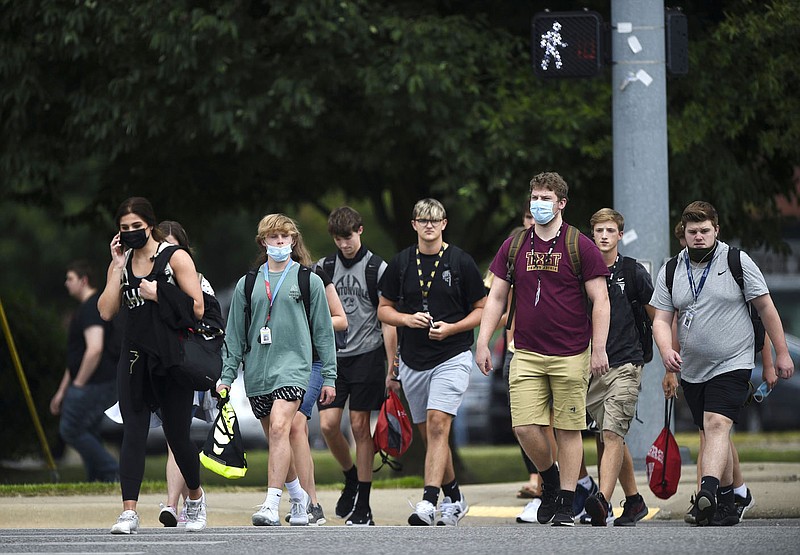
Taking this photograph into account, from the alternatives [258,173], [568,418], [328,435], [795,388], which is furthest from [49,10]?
[795,388]

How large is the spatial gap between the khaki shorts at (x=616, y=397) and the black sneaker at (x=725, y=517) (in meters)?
0.71

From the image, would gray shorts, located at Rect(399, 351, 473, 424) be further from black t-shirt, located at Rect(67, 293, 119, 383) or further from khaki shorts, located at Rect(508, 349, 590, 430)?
black t-shirt, located at Rect(67, 293, 119, 383)

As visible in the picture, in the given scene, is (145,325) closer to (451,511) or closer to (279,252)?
(279,252)

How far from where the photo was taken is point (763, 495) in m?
10.9

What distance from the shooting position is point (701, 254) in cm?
893

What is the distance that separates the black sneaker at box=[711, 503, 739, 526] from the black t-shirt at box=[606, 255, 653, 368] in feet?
3.30

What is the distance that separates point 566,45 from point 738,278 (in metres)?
3.30

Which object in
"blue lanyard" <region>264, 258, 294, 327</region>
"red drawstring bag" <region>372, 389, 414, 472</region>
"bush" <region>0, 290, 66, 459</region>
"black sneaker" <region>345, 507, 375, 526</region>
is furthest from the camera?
"bush" <region>0, 290, 66, 459</region>

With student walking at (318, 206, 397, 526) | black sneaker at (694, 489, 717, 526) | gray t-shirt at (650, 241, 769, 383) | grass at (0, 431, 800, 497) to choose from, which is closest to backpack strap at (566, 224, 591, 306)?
Result: gray t-shirt at (650, 241, 769, 383)

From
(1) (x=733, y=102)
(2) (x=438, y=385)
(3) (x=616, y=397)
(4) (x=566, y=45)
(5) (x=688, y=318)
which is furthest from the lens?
(1) (x=733, y=102)

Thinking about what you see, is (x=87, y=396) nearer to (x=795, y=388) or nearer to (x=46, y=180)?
(x=46, y=180)

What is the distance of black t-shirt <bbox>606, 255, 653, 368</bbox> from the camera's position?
371 inches

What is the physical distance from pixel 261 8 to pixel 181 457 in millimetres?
5391

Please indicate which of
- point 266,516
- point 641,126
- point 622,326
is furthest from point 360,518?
point 641,126
